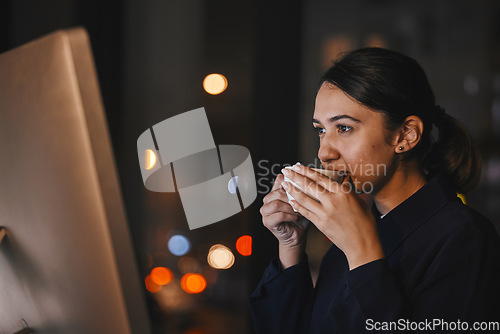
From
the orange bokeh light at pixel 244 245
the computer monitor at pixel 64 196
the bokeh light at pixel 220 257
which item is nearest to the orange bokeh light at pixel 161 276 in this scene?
the bokeh light at pixel 220 257

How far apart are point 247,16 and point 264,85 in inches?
15.6

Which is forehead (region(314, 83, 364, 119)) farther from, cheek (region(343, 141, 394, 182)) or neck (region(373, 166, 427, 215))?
neck (region(373, 166, 427, 215))

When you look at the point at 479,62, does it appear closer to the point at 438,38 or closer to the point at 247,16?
the point at 438,38

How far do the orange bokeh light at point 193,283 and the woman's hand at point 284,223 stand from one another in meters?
1.28

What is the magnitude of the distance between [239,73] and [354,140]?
1.22 m

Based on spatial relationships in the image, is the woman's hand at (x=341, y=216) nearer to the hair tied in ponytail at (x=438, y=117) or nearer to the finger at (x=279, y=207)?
the finger at (x=279, y=207)

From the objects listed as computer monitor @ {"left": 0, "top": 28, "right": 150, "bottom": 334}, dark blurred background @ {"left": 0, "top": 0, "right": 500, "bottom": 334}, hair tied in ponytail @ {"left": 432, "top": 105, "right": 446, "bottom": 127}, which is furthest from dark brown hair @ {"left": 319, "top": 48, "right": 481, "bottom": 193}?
dark blurred background @ {"left": 0, "top": 0, "right": 500, "bottom": 334}

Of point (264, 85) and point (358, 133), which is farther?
point (264, 85)

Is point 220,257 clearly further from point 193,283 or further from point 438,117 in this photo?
point 438,117

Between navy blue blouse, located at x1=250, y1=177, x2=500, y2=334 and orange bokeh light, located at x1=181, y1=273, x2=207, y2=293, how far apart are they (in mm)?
1378

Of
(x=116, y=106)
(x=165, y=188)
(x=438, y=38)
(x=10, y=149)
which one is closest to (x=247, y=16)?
(x=116, y=106)

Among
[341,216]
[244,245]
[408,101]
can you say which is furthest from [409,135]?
[244,245]

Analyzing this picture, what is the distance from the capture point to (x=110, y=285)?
1.45 feet

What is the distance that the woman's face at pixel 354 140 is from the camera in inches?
38.0
